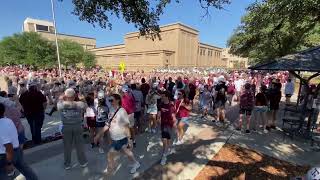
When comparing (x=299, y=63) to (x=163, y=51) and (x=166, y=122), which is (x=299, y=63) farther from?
(x=163, y=51)

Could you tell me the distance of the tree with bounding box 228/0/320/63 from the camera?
308 inches

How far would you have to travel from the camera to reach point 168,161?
650 cm

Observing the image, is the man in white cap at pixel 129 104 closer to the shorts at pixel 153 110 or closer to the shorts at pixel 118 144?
the shorts at pixel 153 110

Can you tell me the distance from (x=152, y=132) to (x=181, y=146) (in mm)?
1602

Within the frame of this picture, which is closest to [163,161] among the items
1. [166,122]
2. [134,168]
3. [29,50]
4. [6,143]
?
[134,168]

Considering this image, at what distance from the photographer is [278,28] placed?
10539 mm

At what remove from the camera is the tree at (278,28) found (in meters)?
7.83

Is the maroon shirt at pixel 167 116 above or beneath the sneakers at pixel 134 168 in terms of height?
above

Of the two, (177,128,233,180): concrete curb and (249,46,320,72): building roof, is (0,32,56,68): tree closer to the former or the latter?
(177,128,233,180): concrete curb

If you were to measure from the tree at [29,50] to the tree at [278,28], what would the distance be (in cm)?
3695

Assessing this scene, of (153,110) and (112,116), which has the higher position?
(112,116)

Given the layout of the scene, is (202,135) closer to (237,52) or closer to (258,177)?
(258,177)

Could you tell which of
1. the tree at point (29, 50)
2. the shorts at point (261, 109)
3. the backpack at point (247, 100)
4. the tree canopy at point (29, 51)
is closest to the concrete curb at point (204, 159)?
the backpack at point (247, 100)

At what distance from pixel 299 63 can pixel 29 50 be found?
54.1 meters
